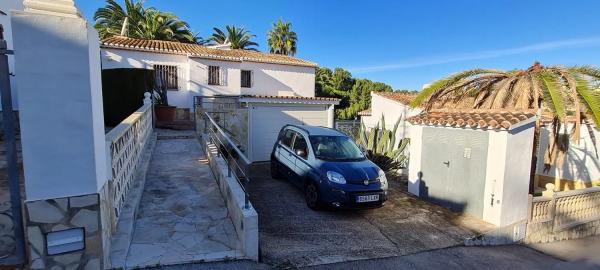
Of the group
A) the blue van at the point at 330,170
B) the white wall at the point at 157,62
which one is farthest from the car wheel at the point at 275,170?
the white wall at the point at 157,62

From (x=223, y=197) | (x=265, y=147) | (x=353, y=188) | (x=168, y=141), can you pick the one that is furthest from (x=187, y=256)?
(x=265, y=147)

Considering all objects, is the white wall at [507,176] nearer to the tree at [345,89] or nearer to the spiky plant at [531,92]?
the spiky plant at [531,92]

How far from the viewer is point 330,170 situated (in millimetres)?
6281

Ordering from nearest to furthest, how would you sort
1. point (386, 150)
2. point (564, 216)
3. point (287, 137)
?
point (564, 216), point (287, 137), point (386, 150)

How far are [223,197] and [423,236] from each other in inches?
147

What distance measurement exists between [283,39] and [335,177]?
3273 cm

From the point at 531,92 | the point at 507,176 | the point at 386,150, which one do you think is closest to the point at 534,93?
the point at 531,92

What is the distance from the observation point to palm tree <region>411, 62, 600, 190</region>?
6703mm

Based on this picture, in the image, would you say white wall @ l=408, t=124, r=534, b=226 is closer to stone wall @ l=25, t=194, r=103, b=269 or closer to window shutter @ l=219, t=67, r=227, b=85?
stone wall @ l=25, t=194, r=103, b=269

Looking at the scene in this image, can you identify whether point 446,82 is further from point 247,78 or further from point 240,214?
point 247,78

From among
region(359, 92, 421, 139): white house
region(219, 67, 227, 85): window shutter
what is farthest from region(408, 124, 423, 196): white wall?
region(219, 67, 227, 85): window shutter

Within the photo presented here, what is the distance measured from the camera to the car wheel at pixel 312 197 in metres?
6.38

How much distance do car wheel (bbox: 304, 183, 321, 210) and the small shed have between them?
10.9 feet

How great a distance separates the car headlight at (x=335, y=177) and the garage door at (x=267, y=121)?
21.1 ft
